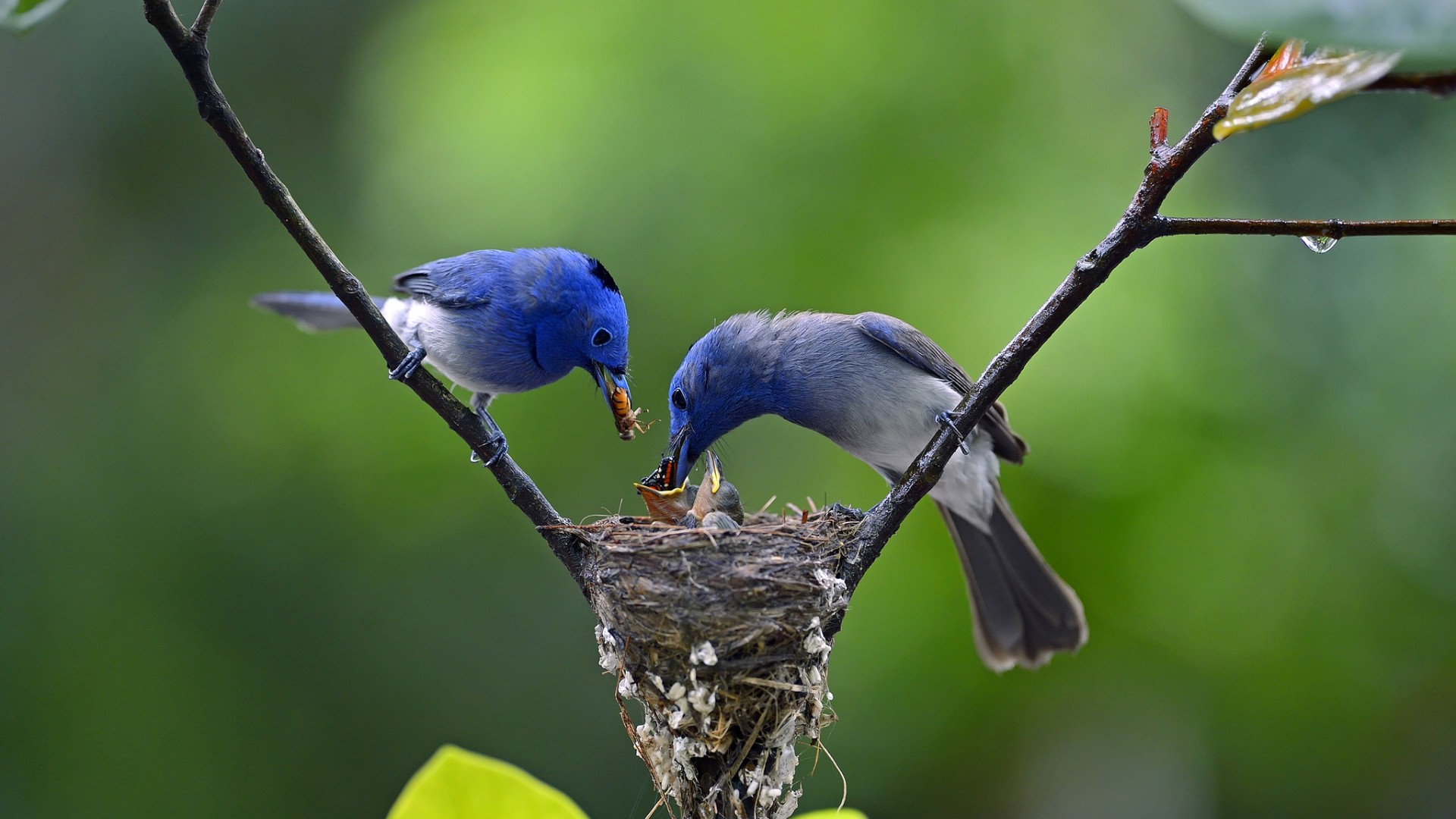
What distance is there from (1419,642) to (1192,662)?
71 cm

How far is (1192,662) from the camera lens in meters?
3.52

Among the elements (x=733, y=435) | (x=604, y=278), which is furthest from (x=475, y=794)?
(x=733, y=435)

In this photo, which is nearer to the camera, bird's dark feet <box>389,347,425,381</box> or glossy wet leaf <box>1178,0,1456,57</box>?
glossy wet leaf <box>1178,0,1456,57</box>

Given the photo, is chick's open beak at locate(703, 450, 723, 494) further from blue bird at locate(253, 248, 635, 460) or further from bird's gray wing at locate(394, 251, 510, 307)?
bird's gray wing at locate(394, 251, 510, 307)

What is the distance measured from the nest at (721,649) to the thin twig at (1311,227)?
0.79 metres

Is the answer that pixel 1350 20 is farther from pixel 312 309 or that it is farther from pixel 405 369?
pixel 312 309

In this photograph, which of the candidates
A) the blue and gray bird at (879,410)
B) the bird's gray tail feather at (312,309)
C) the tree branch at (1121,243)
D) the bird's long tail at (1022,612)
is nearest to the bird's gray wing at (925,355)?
the blue and gray bird at (879,410)

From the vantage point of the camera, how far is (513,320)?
258cm

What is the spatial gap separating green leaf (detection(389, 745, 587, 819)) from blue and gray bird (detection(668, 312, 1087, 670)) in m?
1.83

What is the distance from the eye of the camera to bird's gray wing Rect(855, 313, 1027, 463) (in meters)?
2.76

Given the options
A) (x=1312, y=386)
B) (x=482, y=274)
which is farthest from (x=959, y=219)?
(x=482, y=274)

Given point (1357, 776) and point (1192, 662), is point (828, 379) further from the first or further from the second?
point (1357, 776)

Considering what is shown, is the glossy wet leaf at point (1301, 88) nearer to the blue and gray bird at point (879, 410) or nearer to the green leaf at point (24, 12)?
the green leaf at point (24, 12)

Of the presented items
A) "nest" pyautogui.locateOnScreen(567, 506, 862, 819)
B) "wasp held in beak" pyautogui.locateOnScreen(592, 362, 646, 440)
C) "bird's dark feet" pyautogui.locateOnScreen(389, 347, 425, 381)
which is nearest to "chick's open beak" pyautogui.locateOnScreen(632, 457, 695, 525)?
"wasp held in beak" pyautogui.locateOnScreen(592, 362, 646, 440)
